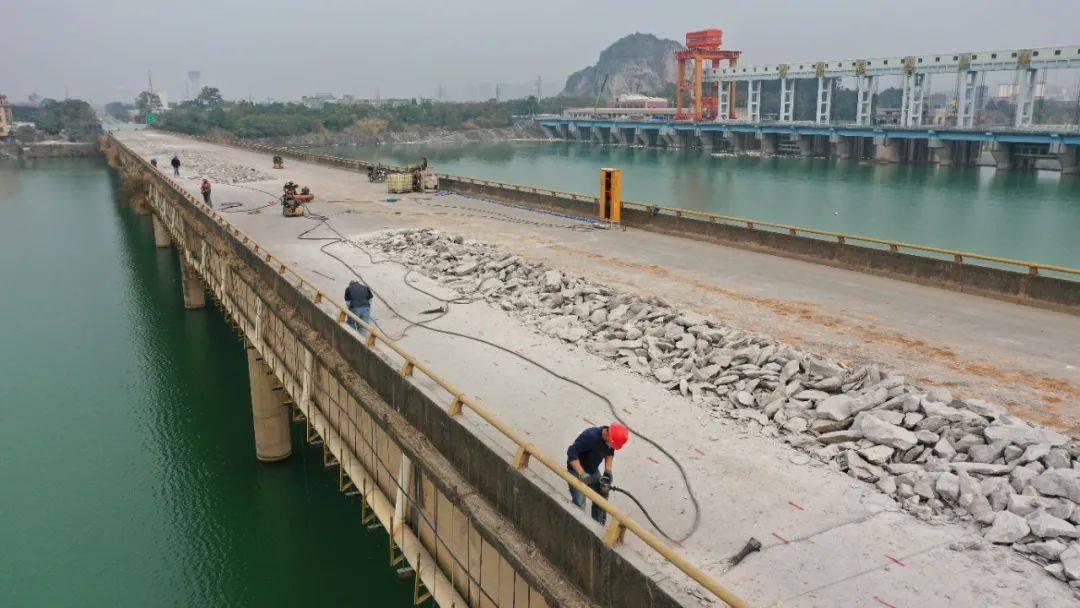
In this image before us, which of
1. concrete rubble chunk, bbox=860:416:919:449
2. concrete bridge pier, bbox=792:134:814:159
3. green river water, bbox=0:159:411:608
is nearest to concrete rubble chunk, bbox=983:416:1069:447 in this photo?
concrete rubble chunk, bbox=860:416:919:449

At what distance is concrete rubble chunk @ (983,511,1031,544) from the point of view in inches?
311

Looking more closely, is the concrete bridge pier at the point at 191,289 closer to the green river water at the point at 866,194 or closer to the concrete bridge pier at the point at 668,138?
the green river water at the point at 866,194

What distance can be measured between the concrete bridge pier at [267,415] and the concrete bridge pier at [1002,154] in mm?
101864

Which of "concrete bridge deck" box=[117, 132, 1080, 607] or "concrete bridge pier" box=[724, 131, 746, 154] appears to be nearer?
"concrete bridge deck" box=[117, 132, 1080, 607]

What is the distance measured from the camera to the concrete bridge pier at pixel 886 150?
11044 centimetres

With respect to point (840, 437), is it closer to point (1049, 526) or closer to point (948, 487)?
point (948, 487)

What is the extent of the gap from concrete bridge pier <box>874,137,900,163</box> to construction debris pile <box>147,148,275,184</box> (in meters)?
90.3

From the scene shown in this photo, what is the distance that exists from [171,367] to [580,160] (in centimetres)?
10430

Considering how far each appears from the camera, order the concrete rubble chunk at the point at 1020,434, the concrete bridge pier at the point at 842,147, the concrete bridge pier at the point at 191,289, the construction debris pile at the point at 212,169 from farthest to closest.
Result: the concrete bridge pier at the point at 842,147
the construction debris pile at the point at 212,169
the concrete bridge pier at the point at 191,289
the concrete rubble chunk at the point at 1020,434

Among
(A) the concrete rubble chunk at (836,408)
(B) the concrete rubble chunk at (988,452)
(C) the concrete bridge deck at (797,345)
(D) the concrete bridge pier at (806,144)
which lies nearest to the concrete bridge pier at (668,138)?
(D) the concrete bridge pier at (806,144)

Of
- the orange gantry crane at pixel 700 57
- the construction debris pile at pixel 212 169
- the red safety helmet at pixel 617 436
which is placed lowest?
the red safety helmet at pixel 617 436

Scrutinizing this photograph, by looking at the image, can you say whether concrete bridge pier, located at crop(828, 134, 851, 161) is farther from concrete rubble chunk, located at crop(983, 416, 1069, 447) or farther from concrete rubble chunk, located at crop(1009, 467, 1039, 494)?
concrete rubble chunk, located at crop(1009, 467, 1039, 494)

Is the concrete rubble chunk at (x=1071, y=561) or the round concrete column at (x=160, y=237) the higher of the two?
the concrete rubble chunk at (x=1071, y=561)

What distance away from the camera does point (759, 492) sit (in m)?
9.11
